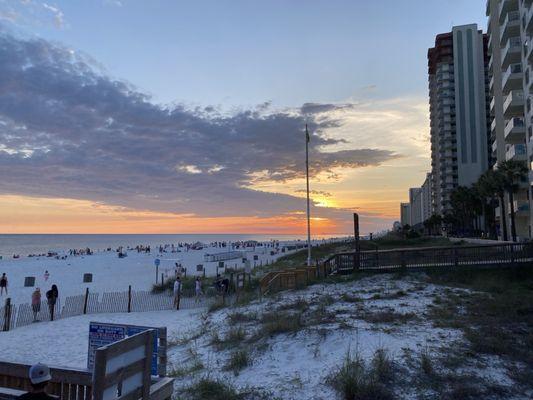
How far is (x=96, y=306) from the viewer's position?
25734 mm

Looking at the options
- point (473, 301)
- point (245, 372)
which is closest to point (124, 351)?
point (245, 372)

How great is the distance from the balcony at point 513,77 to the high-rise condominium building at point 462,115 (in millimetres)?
70401

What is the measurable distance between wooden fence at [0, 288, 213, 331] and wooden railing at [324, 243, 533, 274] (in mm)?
8618

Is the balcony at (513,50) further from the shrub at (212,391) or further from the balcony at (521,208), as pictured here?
the shrub at (212,391)

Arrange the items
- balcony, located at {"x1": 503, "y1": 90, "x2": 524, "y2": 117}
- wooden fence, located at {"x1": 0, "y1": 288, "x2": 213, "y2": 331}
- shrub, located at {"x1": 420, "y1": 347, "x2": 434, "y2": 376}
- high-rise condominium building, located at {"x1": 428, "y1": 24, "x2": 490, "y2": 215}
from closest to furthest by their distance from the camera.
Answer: shrub, located at {"x1": 420, "y1": 347, "x2": 434, "y2": 376}
wooden fence, located at {"x1": 0, "y1": 288, "x2": 213, "y2": 331}
balcony, located at {"x1": 503, "y1": 90, "x2": 524, "y2": 117}
high-rise condominium building, located at {"x1": 428, "y1": 24, "x2": 490, "y2": 215}

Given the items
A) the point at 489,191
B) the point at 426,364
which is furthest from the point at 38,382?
the point at 489,191

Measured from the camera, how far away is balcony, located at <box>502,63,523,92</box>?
5594cm

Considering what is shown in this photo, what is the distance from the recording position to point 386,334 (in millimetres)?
11562

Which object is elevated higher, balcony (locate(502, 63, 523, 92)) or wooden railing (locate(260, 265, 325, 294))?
balcony (locate(502, 63, 523, 92))

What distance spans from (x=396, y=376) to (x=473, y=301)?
865 cm

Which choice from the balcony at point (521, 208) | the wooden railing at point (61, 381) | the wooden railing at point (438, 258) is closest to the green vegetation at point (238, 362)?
the wooden railing at point (61, 381)

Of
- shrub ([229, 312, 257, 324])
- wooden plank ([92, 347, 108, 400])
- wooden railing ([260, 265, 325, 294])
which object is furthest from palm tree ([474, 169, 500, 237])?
wooden plank ([92, 347, 108, 400])

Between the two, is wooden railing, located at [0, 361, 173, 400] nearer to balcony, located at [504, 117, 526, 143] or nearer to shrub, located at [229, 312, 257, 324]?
shrub, located at [229, 312, 257, 324]

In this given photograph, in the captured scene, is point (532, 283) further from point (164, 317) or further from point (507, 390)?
point (164, 317)
